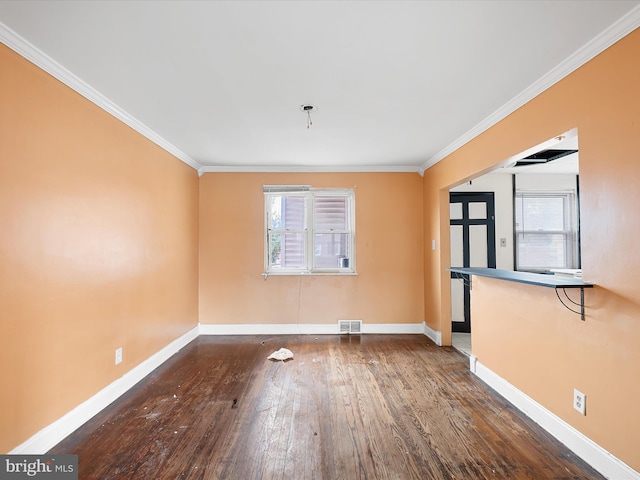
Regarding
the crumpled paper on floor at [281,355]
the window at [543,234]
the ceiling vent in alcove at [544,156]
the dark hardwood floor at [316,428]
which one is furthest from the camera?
the window at [543,234]

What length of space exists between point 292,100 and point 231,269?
9.46 ft

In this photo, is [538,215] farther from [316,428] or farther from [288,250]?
[316,428]

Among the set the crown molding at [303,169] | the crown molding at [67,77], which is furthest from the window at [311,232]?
the crown molding at [67,77]

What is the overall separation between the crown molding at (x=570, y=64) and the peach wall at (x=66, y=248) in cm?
328

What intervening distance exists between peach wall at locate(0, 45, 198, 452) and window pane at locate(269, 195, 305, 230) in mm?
1729

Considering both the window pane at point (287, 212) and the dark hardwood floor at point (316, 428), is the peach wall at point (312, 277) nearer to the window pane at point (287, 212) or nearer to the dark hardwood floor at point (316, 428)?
the window pane at point (287, 212)

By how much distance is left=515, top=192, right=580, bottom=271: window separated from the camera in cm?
480

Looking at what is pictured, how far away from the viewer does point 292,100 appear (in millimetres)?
2545

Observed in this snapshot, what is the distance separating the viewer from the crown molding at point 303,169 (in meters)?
4.70

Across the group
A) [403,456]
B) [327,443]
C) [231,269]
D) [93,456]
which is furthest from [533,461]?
[231,269]

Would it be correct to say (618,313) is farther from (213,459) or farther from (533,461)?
(213,459)

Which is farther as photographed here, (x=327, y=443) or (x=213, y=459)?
(x=327, y=443)

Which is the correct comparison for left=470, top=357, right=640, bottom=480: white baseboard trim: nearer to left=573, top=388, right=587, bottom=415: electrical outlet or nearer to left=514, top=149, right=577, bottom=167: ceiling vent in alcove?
left=573, top=388, right=587, bottom=415: electrical outlet

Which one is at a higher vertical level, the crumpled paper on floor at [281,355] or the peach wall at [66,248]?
the peach wall at [66,248]
